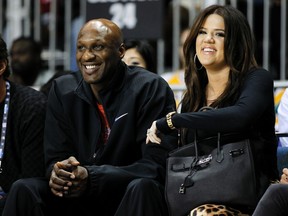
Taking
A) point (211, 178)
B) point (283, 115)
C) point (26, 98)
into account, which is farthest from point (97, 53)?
point (283, 115)

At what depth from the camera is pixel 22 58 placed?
9758 millimetres

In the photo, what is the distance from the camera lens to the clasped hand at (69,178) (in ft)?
17.9

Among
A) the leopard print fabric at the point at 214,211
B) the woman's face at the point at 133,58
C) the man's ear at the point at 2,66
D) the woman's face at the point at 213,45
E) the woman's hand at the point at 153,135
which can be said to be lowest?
the leopard print fabric at the point at 214,211

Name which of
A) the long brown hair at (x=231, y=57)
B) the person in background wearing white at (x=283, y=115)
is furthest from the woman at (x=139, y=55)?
the long brown hair at (x=231, y=57)

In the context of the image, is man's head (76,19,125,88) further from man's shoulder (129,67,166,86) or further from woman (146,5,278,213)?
woman (146,5,278,213)

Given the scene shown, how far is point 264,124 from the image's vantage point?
5512 mm

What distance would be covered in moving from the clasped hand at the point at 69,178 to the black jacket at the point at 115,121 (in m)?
0.21

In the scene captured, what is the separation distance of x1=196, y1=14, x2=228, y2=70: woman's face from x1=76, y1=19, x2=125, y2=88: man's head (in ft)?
1.89

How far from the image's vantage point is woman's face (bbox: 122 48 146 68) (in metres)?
7.72

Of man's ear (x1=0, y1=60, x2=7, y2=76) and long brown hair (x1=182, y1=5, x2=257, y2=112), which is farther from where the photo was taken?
man's ear (x1=0, y1=60, x2=7, y2=76)

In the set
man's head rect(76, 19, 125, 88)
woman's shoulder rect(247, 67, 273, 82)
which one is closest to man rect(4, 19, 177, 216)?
man's head rect(76, 19, 125, 88)

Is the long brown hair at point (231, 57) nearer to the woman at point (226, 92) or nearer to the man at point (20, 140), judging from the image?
the woman at point (226, 92)

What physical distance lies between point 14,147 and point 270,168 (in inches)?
67.2

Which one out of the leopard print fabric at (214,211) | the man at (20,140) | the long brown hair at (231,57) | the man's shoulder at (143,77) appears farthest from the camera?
the man at (20,140)
